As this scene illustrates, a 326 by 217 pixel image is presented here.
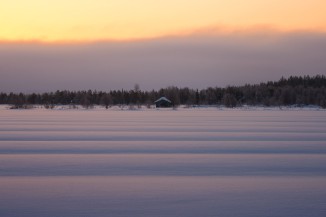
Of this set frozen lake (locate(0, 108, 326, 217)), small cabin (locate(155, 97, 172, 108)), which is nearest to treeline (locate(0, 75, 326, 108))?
small cabin (locate(155, 97, 172, 108))

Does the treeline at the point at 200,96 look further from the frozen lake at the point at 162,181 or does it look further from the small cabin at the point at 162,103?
the frozen lake at the point at 162,181

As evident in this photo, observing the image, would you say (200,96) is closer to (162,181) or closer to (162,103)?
(162,103)

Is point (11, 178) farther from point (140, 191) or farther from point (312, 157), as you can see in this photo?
point (312, 157)

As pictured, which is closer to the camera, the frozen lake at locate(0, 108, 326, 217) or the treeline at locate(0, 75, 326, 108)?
the frozen lake at locate(0, 108, 326, 217)

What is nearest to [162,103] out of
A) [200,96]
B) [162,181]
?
[200,96]

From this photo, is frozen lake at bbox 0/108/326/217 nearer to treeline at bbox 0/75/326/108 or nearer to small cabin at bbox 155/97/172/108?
small cabin at bbox 155/97/172/108

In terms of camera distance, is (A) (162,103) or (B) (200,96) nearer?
(A) (162,103)

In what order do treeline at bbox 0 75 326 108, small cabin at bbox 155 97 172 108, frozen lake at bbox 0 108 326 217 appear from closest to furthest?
frozen lake at bbox 0 108 326 217, small cabin at bbox 155 97 172 108, treeline at bbox 0 75 326 108

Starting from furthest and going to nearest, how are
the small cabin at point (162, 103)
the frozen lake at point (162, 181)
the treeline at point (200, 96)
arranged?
the treeline at point (200, 96)
the small cabin at point (162, 103)
the frozen lake at point (162, 181)

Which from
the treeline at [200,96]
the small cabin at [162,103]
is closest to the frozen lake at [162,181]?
the small cabin at [162,103]

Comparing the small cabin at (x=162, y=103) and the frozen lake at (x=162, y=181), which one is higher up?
the small cabin at (x=162, y=103)

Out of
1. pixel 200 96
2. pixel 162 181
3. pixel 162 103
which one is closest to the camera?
pixel 162 181

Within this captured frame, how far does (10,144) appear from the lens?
33.2ft

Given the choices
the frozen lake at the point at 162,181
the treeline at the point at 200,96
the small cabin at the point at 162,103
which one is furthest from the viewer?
the treeline at the point at 200,96
